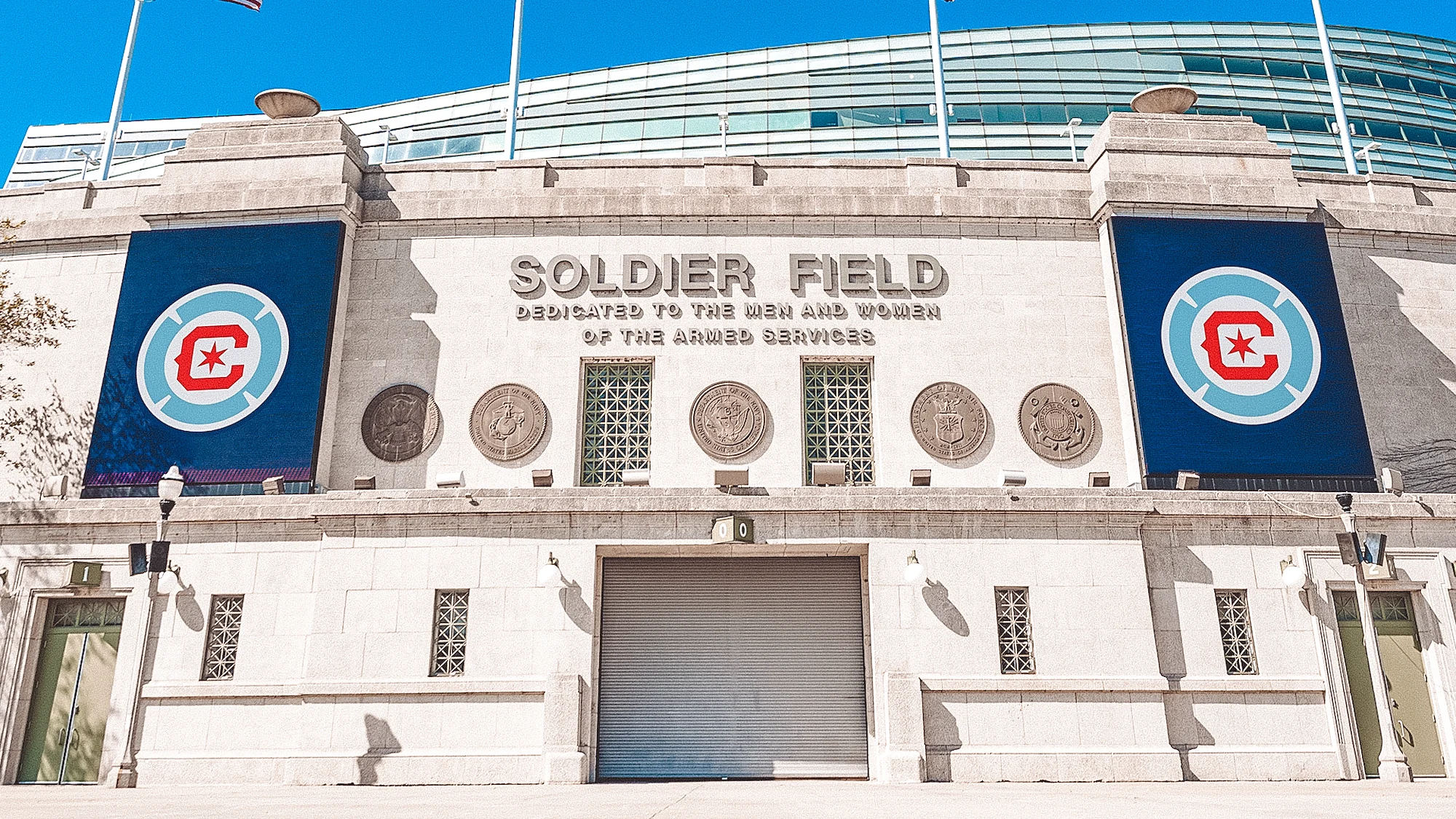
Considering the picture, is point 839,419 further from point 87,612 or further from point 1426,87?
point 1426,87

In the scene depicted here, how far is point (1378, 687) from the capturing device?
1736 centimetres

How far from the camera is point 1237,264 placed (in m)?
20.7

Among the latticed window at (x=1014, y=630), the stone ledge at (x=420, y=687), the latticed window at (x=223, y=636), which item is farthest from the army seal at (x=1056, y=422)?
the latticed window at (x=223, y=636)

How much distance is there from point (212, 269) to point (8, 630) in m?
7.65

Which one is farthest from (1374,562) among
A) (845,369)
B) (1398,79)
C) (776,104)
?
(1398,79)

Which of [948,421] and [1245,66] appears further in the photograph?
[1245,66]

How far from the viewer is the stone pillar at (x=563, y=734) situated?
16422 millimetres

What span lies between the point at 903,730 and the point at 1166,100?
14998mm

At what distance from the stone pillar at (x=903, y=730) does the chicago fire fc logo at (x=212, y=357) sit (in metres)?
12.9

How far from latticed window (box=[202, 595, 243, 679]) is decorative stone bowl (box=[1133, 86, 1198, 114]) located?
Result: 68.8 feet

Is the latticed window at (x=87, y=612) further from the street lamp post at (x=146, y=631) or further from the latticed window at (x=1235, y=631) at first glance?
the latticed window at (x=1235, y=631)

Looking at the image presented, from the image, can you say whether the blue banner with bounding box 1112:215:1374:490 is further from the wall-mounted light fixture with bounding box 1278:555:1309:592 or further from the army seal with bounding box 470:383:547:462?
the army seal with bounding box 470:383:547:462

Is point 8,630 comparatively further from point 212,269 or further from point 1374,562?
point 1374,562

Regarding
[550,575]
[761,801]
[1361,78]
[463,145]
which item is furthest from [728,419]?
[1361,78]
